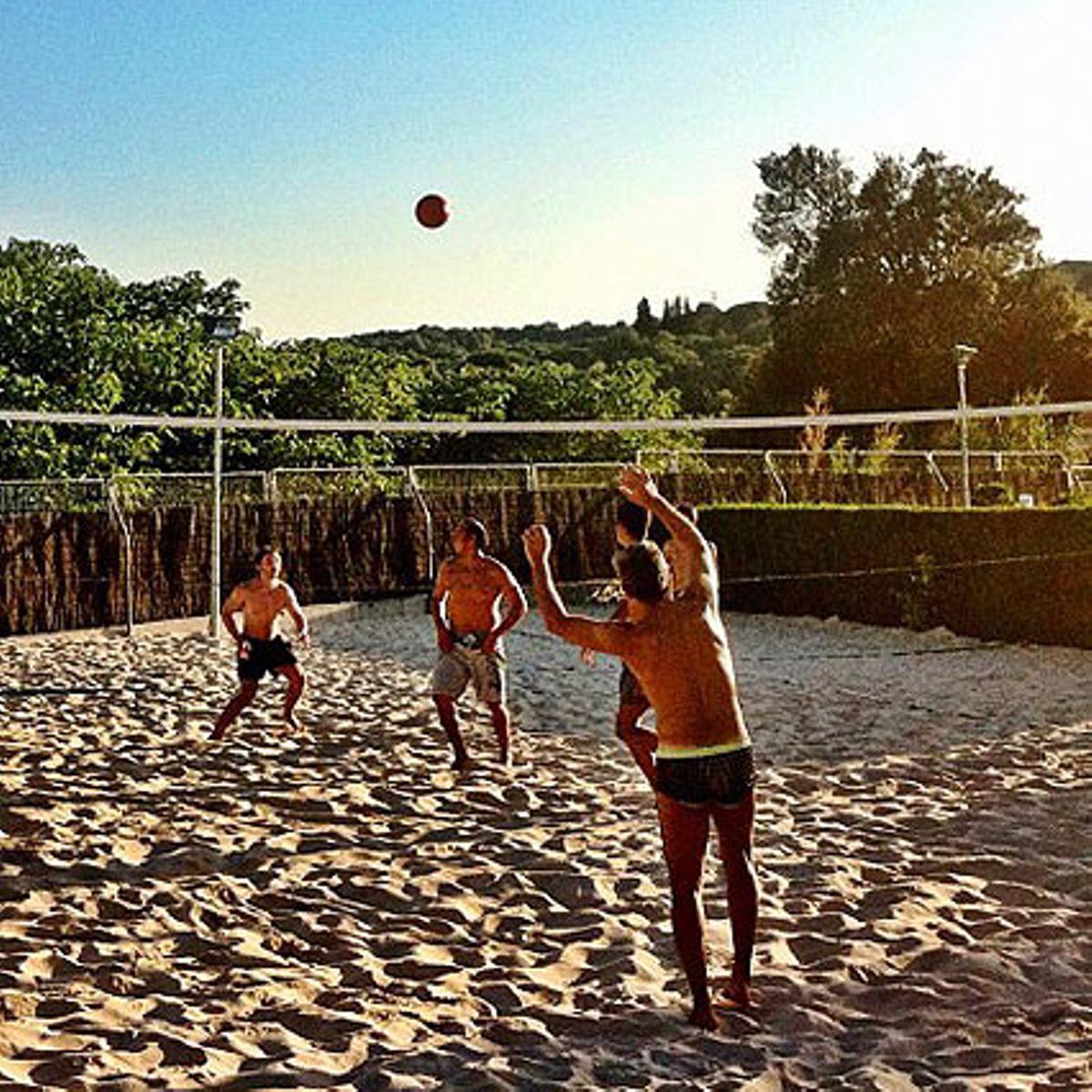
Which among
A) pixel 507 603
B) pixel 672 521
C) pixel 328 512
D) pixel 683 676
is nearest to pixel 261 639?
pixel 507 603

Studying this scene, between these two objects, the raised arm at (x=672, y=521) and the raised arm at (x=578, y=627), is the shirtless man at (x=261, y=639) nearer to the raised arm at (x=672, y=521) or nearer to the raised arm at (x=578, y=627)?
the raised arm at (x=672, y=521)

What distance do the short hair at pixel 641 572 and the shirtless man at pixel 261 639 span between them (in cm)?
516

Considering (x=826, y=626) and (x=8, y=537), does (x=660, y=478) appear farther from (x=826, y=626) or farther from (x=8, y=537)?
(x=8, y=537)

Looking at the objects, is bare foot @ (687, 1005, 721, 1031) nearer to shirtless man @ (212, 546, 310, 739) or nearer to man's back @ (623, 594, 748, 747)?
man's back @ (623, 594, 748, 747)

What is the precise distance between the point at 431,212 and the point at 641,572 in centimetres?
613

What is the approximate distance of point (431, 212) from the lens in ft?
31.7

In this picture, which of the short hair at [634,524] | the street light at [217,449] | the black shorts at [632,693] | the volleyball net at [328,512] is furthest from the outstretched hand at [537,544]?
the street light at [217,449]

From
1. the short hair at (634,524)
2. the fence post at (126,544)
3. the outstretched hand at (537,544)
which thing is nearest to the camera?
the outstretched hand at (537,544)

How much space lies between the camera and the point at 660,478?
73.6 feet

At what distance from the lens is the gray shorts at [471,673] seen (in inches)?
311

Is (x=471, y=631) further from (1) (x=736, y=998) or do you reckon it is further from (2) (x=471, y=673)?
(1) (x=736, y=998)

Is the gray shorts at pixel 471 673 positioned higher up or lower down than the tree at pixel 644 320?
lower down

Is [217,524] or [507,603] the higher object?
[217,524]

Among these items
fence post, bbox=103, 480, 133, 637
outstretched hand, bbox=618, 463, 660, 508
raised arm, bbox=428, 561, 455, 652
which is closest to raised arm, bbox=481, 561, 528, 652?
raised arm, bbox=428, 561, 455, 652
